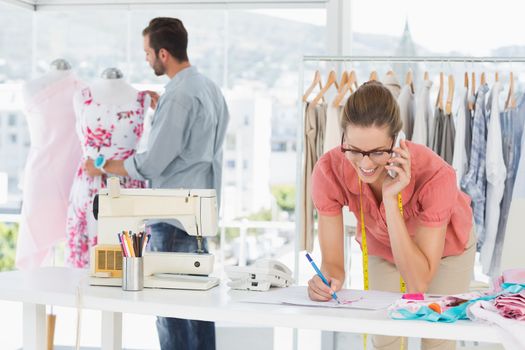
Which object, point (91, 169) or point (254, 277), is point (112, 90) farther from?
point (254, 277)

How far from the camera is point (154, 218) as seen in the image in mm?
2518

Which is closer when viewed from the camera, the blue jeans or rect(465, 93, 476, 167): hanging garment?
the blue jeans

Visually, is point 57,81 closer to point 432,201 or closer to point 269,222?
point 269,222

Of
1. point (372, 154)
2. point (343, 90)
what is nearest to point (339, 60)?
point (343, 90)

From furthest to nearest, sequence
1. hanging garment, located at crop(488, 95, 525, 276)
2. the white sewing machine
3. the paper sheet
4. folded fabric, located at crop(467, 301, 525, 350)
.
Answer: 1. hanging garment, located at crop(488, 95, 525, 276)
2. the white sewing machine
3. the paper sheet
4. folded fabric, located at crop(467, 301, 525, 350)

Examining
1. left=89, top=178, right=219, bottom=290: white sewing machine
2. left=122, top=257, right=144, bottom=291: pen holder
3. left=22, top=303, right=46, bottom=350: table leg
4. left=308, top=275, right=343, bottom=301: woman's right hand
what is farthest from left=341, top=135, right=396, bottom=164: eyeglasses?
left=22, top=303, right=46, bottom=350: table leg

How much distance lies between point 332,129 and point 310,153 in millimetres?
196

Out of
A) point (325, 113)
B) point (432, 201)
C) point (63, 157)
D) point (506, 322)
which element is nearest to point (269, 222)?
point (325, 113)

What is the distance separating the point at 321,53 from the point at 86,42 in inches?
55.3

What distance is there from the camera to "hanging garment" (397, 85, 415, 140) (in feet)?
13.4

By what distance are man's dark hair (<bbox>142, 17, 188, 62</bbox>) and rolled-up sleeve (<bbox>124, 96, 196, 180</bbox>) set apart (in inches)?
10.2

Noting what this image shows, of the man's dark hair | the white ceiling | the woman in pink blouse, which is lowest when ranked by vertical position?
the woman in pink blouse

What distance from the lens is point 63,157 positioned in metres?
4.21

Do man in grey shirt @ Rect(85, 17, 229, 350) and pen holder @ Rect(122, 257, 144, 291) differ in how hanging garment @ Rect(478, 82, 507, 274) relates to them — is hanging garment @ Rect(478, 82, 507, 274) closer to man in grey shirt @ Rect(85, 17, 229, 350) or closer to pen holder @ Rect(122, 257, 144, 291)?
man in grey shirt @ Rect(85, 17, 229, 350)
